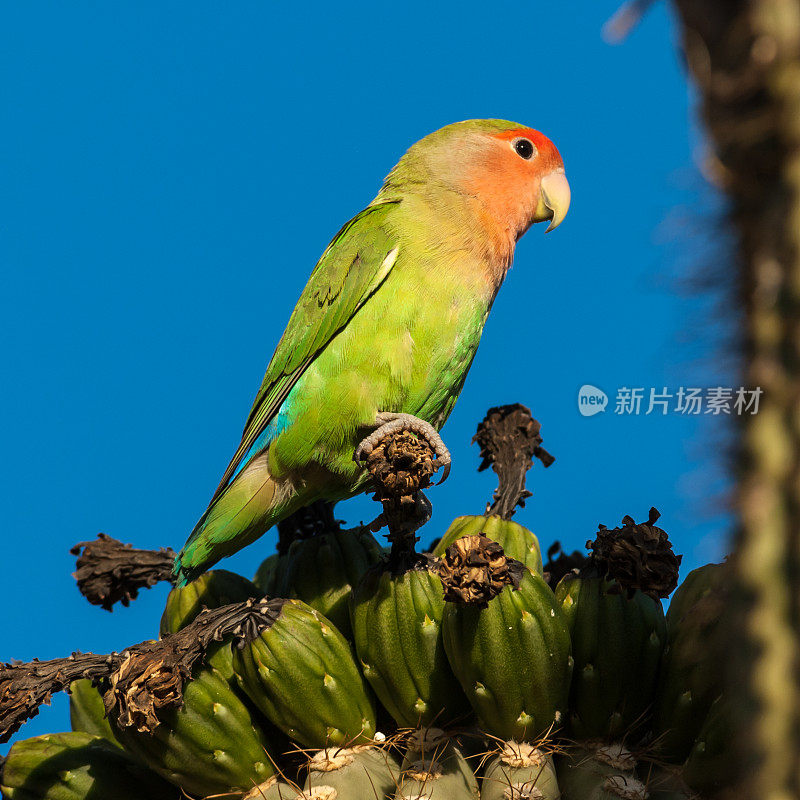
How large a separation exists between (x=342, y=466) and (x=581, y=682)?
1696 mm

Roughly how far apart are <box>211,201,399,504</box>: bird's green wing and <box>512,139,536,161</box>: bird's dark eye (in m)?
0.95

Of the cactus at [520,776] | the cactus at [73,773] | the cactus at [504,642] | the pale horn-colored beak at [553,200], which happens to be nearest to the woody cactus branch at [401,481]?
the cactus at [504,642]

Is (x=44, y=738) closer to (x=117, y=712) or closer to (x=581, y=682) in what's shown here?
(x=117, y=712)

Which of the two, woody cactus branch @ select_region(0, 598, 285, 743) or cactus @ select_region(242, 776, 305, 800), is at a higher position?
woody cactus branch @ select_region(0, 598, 285, 743)

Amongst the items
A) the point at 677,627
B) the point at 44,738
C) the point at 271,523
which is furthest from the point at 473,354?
the point at 44,738

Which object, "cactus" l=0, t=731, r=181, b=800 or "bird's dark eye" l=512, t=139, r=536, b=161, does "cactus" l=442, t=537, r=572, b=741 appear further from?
"bird's dark eye" l=512, t=139, r=536, b=161

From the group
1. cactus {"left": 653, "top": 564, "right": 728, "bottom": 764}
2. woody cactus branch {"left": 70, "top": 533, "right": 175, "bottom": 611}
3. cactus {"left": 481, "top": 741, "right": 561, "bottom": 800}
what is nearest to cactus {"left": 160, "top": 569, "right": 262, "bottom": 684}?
woody cactus branch {"left": 70, "top": 533, "right": 175, "bottom": 611}

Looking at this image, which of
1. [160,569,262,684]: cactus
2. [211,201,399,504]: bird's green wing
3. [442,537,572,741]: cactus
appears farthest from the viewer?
[211,201,399,504]: bird's green wing

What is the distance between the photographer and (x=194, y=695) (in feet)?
9.28

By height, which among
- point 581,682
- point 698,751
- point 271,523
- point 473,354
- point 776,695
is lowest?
point 776,695

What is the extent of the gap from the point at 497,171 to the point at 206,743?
3.42m
